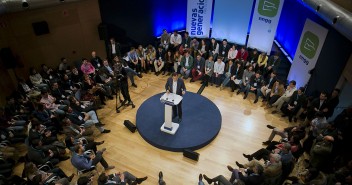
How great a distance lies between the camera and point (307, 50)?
7734 mm

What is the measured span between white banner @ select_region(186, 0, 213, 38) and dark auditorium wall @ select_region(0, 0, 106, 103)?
12.9ft

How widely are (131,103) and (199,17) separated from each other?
5144 mm

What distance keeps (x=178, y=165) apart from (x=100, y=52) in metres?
6.10

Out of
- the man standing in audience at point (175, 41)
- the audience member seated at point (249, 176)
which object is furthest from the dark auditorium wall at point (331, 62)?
the man standing in audience at point (175, 41)

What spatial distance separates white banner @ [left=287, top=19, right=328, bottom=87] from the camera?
7.20 meters

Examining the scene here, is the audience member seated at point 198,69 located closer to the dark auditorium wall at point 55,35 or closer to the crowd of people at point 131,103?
the crowd of people at point 131,103

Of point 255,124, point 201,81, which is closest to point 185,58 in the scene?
point 201,81

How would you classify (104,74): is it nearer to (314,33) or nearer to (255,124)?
(255,124)

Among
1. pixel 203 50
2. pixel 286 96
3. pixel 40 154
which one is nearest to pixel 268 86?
pixel 286 96

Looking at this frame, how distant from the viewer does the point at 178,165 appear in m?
6.25

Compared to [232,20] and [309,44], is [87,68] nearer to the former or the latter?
[232,20]

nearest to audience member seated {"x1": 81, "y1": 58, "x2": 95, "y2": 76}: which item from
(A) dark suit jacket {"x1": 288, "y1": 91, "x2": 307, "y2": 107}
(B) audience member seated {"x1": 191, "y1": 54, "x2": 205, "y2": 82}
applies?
(B) audience member seated {"x1": 191, "y1": 54, "x2": 205, "y2": 82}

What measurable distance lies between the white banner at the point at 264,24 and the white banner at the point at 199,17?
197 centimetres

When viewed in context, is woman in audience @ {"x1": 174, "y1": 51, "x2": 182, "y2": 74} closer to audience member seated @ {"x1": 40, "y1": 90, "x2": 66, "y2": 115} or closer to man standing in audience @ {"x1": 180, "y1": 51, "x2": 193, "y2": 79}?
man standing in audience @ {"x1": 180, "y1": 51, "x2": 193, "y2": 79}
